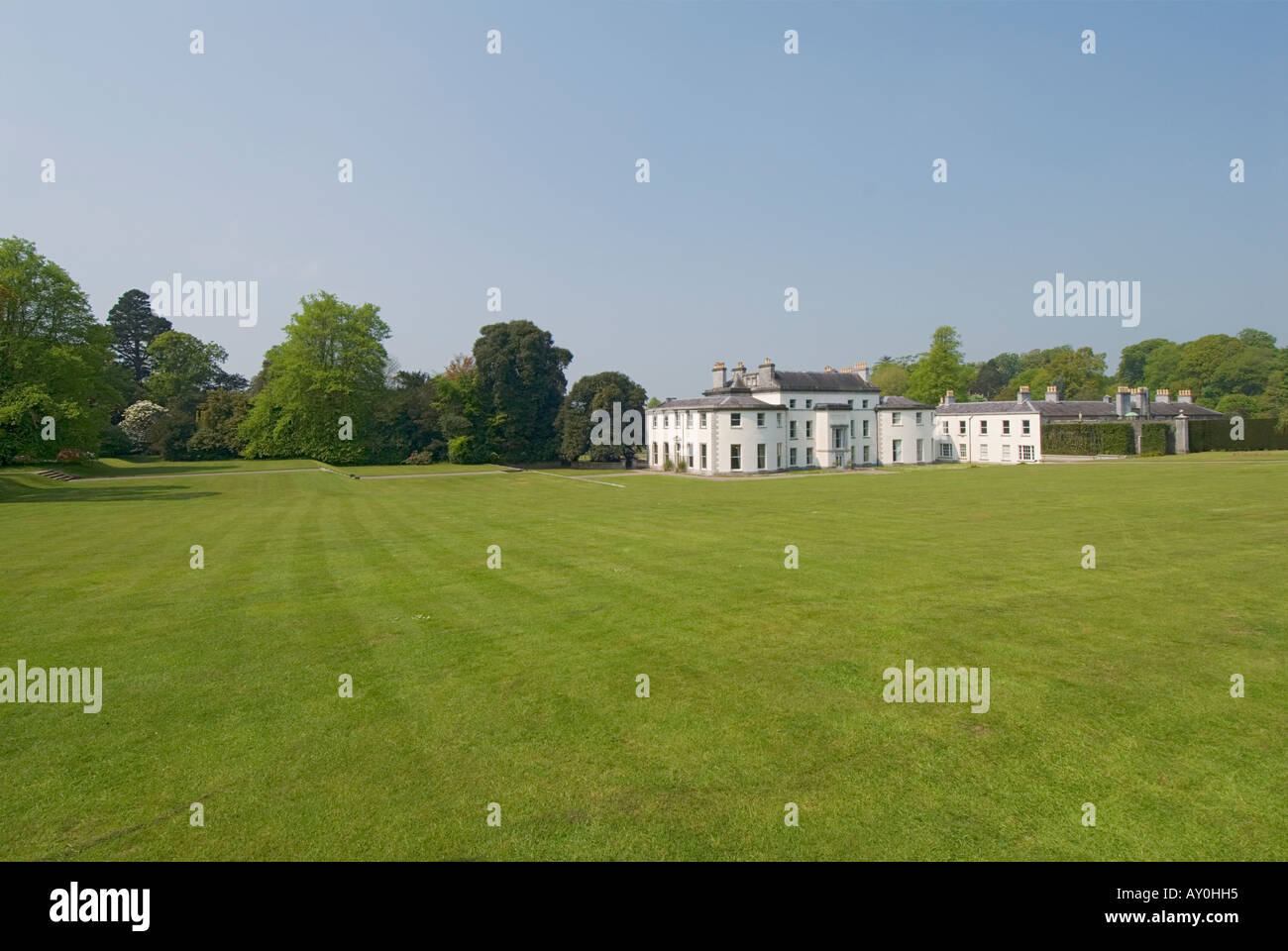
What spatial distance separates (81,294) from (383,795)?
188 ft

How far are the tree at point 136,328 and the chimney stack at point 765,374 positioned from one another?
87.3 metres

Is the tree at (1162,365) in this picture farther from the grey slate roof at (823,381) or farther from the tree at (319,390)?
the tree at (319,390)

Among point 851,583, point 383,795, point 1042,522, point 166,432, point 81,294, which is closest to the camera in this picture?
point 383,795

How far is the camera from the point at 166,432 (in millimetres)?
73125

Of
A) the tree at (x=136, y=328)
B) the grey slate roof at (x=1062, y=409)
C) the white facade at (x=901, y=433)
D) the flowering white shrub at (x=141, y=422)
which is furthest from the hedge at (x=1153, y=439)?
the tree at (x=136, y=328)

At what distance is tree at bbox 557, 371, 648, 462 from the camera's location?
85.6 m

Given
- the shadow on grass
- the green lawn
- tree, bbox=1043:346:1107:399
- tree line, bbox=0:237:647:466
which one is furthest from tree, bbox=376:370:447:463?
tree, bbox=1043:346:1107:399

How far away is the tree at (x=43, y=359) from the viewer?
1730 inches

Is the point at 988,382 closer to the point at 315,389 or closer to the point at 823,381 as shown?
the point at 823,381

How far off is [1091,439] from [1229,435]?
14061 millimetres

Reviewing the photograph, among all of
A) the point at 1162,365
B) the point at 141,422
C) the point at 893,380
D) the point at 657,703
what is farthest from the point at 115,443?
the point at 1162,365

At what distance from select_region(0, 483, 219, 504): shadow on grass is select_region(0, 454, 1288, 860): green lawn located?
60.7 ft
